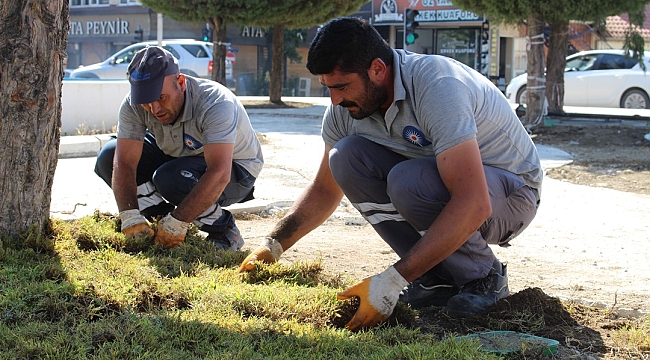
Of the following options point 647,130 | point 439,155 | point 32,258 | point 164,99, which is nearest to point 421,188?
point 439,155

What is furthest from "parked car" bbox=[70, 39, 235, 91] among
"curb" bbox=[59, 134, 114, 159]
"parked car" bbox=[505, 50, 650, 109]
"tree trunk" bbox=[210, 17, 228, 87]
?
"curb" bbox=[59, 134, 114, 159]

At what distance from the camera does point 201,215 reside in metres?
4.35

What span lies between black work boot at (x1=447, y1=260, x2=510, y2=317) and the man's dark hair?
102 centimetres

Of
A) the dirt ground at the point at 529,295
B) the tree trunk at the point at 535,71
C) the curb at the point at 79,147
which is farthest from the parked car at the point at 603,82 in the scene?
the curb at the point at 79,147

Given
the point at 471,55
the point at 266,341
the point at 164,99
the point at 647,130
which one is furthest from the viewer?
the point at 471,55

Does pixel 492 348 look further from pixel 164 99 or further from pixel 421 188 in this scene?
pixel 164 99

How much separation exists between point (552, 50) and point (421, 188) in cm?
1023

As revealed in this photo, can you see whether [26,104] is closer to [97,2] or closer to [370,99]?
[370,99]

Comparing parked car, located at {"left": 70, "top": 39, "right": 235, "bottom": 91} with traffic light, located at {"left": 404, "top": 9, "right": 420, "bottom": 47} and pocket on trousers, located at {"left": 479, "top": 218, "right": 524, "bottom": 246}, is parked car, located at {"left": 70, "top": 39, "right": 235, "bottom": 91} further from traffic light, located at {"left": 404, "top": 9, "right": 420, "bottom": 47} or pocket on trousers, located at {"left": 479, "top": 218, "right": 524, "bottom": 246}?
pocket on trousers, located at {"left": 479, "top": 218, "right": 524, "bottom": 246}

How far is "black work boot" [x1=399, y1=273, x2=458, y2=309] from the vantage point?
3.49 metres

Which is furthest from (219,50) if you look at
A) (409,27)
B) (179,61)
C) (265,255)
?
(265,255)

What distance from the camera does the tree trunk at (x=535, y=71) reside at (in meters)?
12.1

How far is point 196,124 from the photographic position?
423cm

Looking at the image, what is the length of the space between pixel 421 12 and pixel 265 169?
954 inches
